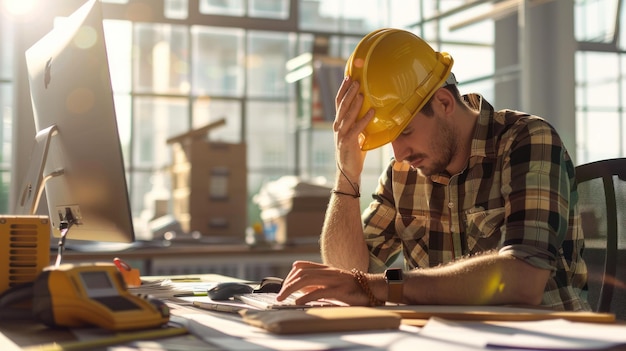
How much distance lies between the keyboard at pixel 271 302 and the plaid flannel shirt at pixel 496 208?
373 millimetres

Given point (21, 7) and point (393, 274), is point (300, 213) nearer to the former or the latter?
point (21, 7)

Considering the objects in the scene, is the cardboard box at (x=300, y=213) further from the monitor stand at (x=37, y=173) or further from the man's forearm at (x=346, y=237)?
the monitor stand at (x=37, y=173)

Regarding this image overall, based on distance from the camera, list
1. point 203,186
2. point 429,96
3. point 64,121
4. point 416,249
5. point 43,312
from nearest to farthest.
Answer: point 43,312, point 64,121, point 429,96, point 416,249, point 203,186

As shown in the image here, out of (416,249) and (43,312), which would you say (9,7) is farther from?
(43,312)

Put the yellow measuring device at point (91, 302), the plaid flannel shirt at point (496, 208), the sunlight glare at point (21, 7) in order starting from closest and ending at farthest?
1. the yellow measuring device at point (91, 302)
2. the plaid flannel shirt at point (496, 208)
3. the sunlight glare at point (21, 7)

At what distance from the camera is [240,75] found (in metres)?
5.31

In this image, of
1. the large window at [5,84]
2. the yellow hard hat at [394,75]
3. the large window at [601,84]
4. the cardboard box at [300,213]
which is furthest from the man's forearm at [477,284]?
the large window at [5,84]

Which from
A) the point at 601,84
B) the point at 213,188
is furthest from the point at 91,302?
the point at 601,84

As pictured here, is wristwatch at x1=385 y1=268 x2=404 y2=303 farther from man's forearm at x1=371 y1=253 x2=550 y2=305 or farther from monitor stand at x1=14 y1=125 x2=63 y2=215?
monitor stand at x1=14 y1=125 x2=63 y2=215

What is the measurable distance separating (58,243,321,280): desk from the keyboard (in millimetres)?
1950

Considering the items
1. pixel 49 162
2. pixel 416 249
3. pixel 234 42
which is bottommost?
pixel 416 249

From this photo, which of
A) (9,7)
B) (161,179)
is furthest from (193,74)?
(9,7)

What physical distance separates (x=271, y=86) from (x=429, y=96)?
3.77 m

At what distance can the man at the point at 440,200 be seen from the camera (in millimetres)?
1327
